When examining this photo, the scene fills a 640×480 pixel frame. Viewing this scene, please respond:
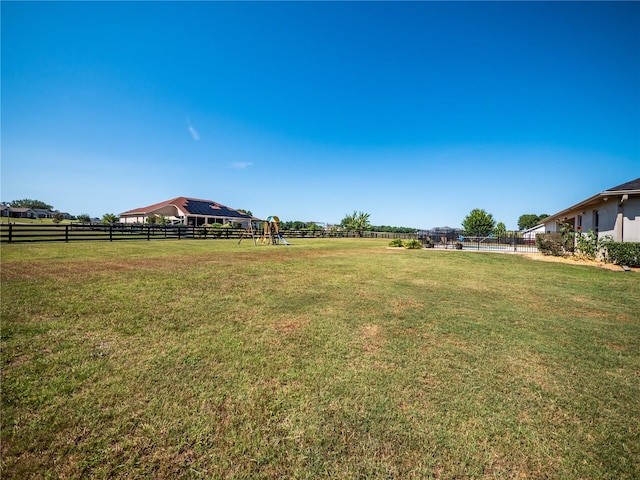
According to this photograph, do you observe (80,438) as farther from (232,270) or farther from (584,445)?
(232,270)

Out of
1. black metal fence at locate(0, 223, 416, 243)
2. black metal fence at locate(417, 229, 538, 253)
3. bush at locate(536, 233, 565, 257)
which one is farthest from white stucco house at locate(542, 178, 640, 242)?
black metal fence at locate(0, 223, 416, 243)

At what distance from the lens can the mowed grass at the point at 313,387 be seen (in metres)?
1.97

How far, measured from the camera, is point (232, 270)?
8703 millimetres

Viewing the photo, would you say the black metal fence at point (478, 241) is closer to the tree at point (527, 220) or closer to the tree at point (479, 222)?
the tree at point (479, 222)

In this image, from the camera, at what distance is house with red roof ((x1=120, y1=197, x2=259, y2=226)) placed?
4422 cm

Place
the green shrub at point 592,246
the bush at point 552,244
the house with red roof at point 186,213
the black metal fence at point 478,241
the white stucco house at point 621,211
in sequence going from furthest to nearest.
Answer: the house with red roof at point 186,213
the black metal fence at point 478,241
the bush at point 552,244
the green shrub at point 592,246
the white stucco house at point 621,211

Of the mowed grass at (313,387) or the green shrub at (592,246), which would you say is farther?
the green shrub at (592,246)

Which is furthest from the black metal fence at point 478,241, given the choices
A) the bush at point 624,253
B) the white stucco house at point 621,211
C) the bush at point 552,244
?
the bush at point 624,253

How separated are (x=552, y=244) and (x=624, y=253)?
14.0 ft

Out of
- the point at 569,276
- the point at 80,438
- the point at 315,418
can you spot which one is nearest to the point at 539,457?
the point at 315,418

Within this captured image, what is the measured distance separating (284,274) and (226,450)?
20.8 feet

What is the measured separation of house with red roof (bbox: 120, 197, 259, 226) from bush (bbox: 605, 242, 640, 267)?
44.1 m

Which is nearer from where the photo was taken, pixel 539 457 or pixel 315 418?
pixel 539 457

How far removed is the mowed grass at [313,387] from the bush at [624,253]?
7525 mm
